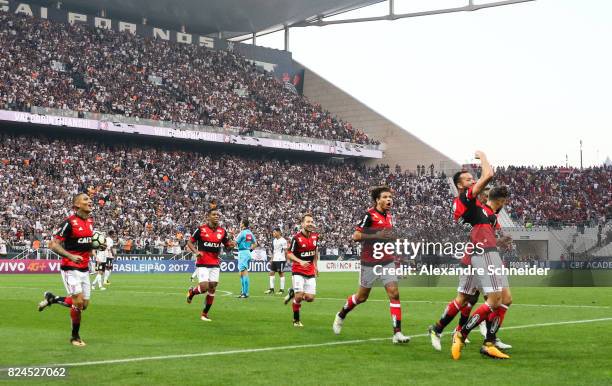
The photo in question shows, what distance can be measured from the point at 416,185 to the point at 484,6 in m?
16.9

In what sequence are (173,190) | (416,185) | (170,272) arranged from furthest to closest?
1. (416,185)
2. (173,190)
3. (170,272)

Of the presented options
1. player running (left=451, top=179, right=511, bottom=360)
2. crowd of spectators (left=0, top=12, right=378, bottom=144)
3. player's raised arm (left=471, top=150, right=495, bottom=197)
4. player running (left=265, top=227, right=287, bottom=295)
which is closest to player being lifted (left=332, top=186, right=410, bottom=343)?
player running (left=451, top=179, right=511, bottom=360)

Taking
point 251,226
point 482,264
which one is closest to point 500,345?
point 482,264

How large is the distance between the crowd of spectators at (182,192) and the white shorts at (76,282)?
35.3 meters

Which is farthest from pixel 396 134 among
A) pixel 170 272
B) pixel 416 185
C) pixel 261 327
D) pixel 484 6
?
pixel 261 327

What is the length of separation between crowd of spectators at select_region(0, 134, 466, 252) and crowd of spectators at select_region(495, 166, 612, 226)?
18.5 ft

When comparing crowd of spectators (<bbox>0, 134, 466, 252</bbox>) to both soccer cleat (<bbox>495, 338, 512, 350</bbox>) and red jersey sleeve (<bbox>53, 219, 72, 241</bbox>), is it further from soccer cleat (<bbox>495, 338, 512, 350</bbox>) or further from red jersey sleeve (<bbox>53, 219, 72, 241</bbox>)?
red jersey sleeve (<bbox>53, 219, 72, 241</bbox>)

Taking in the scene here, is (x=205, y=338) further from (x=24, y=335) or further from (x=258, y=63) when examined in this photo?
(x=258, y=63)

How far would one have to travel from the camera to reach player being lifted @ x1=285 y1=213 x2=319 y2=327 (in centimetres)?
1761

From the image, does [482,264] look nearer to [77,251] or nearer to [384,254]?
[384,254]

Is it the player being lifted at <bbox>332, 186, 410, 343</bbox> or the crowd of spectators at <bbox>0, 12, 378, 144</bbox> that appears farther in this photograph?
the crowd of spectators at <bbox>0, 12, 378, 144</bbox>

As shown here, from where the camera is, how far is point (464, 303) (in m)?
12.8

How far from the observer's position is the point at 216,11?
236 ft

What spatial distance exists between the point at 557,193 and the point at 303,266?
184ft
